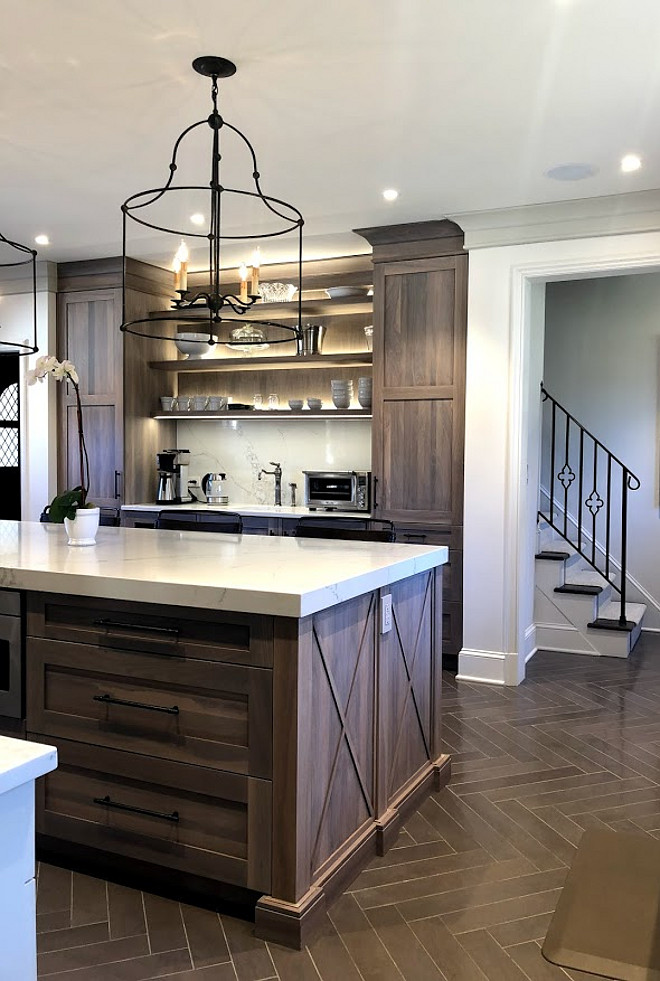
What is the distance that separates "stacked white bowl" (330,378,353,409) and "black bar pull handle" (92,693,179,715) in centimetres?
386

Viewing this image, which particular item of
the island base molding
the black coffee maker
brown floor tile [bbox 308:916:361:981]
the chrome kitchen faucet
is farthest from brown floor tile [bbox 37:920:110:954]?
the black coffee maker

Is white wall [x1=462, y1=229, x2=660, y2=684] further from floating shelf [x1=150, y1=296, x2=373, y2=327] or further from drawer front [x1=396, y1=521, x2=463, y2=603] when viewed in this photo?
floating shelf [x1=150, y1=296, x2=373, y2=327]

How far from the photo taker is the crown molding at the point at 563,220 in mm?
4684

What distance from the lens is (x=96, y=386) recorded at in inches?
262

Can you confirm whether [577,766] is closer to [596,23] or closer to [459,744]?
[459,744]

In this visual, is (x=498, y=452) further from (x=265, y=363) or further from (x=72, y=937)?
(x=72, y=937)

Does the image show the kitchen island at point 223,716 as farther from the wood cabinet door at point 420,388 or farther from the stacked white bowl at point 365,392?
the stacked white bowl at point 365,392

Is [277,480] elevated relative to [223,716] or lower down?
elevated

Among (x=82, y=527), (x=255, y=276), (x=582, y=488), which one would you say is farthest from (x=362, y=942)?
(x=582, y=488)

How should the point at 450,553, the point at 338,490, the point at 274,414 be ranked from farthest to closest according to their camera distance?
the point at 274,414
the point at 338,490
the point at 450,553

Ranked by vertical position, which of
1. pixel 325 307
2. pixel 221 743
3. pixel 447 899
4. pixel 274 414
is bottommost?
pixel 447 899

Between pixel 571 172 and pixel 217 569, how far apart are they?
3.08 m

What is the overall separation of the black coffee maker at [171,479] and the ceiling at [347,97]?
2334 mm

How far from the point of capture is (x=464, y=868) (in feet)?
9.00
